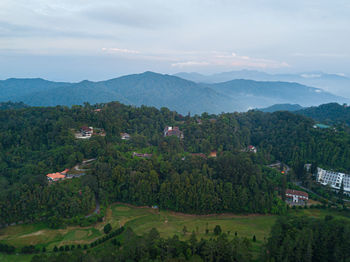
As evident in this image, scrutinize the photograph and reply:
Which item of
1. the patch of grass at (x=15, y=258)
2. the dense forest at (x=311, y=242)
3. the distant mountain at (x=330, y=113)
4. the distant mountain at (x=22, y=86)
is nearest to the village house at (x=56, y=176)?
the patch of grass at (x=15, y=258)

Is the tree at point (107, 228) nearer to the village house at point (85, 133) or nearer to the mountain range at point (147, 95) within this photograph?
the village house at point (85, 133)

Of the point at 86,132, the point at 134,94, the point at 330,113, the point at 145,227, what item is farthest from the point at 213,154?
the point at 134,94

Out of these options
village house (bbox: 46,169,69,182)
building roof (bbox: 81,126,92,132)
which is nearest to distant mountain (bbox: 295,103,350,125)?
building roof (bbox: 81,126,92,132)

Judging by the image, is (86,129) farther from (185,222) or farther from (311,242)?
(311,242)

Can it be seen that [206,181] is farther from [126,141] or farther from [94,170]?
[126,141]

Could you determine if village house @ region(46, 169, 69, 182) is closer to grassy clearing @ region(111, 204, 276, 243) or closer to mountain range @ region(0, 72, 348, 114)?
grassy clearing @ region(111, 204, 276, 243)

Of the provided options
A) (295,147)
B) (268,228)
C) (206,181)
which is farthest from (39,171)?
(295,147)
